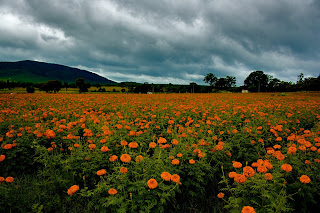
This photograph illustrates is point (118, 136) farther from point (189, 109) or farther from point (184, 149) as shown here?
point (189, 109)

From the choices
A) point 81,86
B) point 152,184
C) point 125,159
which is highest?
point 81,86

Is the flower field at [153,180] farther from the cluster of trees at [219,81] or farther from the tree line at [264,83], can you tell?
the cluster of trees at [219,81]

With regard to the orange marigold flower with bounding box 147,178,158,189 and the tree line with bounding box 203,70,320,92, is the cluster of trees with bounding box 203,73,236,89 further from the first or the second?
the orange marigold flower with bounding box 147,178,158,189

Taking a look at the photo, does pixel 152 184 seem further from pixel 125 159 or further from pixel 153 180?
pixel 125 159

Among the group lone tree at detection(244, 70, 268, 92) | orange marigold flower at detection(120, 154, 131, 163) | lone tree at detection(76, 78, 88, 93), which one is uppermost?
lone tree at detection(244, 70, 268, 92)

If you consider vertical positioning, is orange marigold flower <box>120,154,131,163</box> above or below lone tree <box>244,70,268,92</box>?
below

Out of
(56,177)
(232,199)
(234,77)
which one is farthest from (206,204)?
(234,77)

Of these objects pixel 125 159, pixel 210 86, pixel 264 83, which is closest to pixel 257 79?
pixel 264 83

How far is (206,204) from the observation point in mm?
2811

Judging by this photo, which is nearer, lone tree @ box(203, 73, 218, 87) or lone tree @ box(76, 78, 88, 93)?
lone tree @ box(76, 78, 88, 93)

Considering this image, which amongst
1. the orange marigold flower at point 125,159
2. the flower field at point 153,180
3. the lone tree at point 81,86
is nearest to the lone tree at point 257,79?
the lone tree at point 81,86

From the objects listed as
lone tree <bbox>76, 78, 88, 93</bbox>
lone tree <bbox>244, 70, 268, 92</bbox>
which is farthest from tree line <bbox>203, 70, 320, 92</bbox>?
lone tree <bbox>76, 78, 88, 93</bbox>

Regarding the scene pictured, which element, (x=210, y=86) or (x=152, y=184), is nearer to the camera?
(x=152, y=184)

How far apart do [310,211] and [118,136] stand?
11.9 ft
